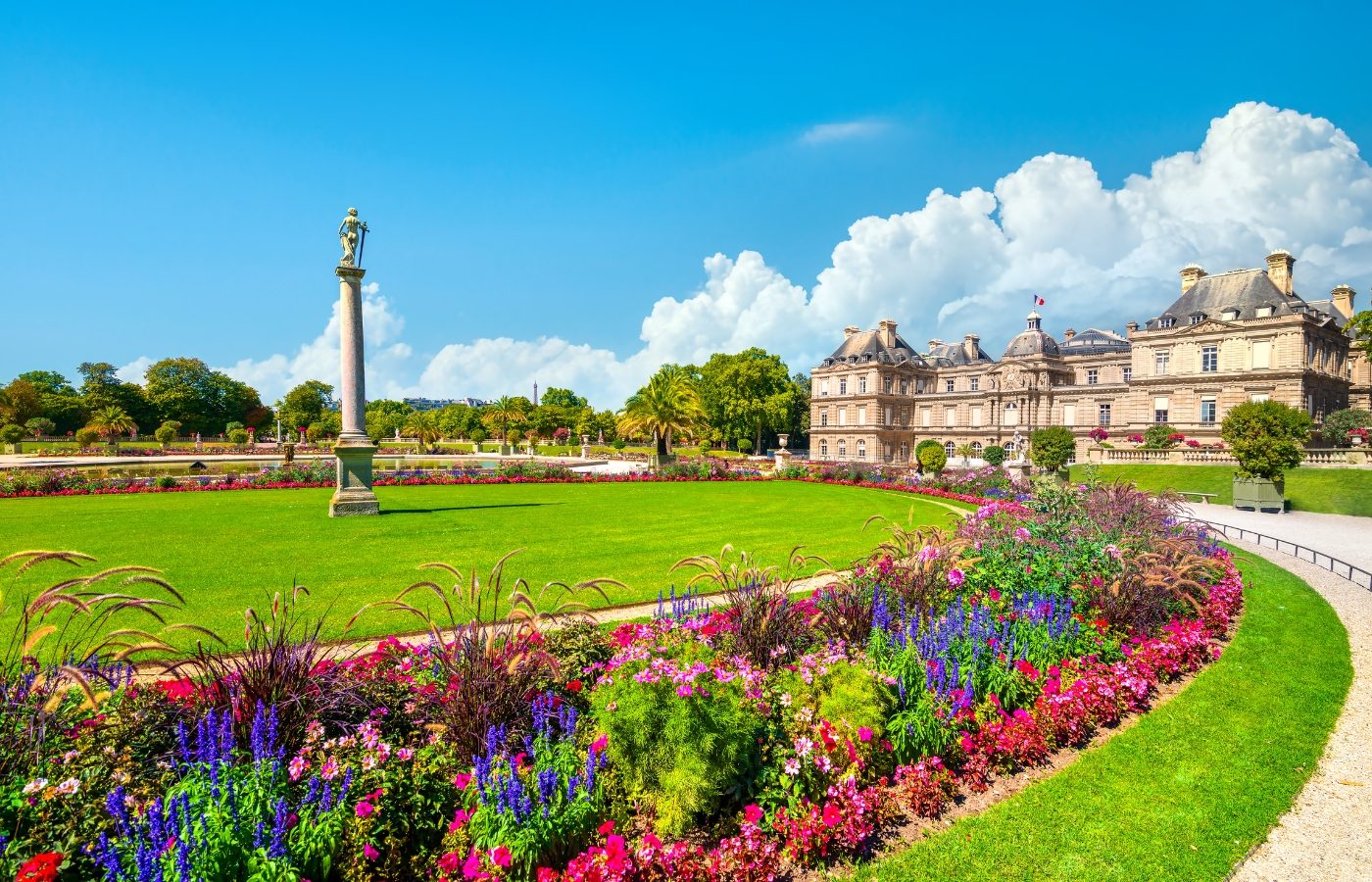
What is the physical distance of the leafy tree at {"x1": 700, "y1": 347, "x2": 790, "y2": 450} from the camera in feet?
237

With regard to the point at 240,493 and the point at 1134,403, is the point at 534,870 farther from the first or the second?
the point at 1134,403

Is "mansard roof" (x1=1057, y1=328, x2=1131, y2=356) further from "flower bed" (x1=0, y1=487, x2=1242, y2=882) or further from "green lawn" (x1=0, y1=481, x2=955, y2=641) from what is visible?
"flower bed" (x1=0, y1=487, x2=1242, y2=882)

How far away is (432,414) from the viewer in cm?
10481

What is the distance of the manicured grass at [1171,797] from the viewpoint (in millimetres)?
3943

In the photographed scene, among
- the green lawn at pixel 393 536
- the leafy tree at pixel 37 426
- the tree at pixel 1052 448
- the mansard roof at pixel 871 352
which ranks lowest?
the green lawn at pixel 393 536

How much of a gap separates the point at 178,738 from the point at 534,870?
7.06 ft

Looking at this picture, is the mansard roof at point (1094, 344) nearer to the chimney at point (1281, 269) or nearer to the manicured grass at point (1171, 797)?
the chimney at point (1281, 269)

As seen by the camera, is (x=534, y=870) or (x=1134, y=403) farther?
(x=1134, y=403)

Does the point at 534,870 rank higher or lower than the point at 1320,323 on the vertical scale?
lower

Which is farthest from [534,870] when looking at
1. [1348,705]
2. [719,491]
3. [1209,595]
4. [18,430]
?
[18,430]

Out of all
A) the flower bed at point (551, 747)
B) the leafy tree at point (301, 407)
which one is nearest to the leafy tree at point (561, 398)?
the leafy tree at point (301, 407)

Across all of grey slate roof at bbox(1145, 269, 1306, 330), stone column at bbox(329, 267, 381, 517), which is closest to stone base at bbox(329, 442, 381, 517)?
stone column at bbox(329, 267, 381, 517)

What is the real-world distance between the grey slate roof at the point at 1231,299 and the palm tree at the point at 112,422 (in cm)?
9151

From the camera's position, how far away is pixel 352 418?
18969mm
